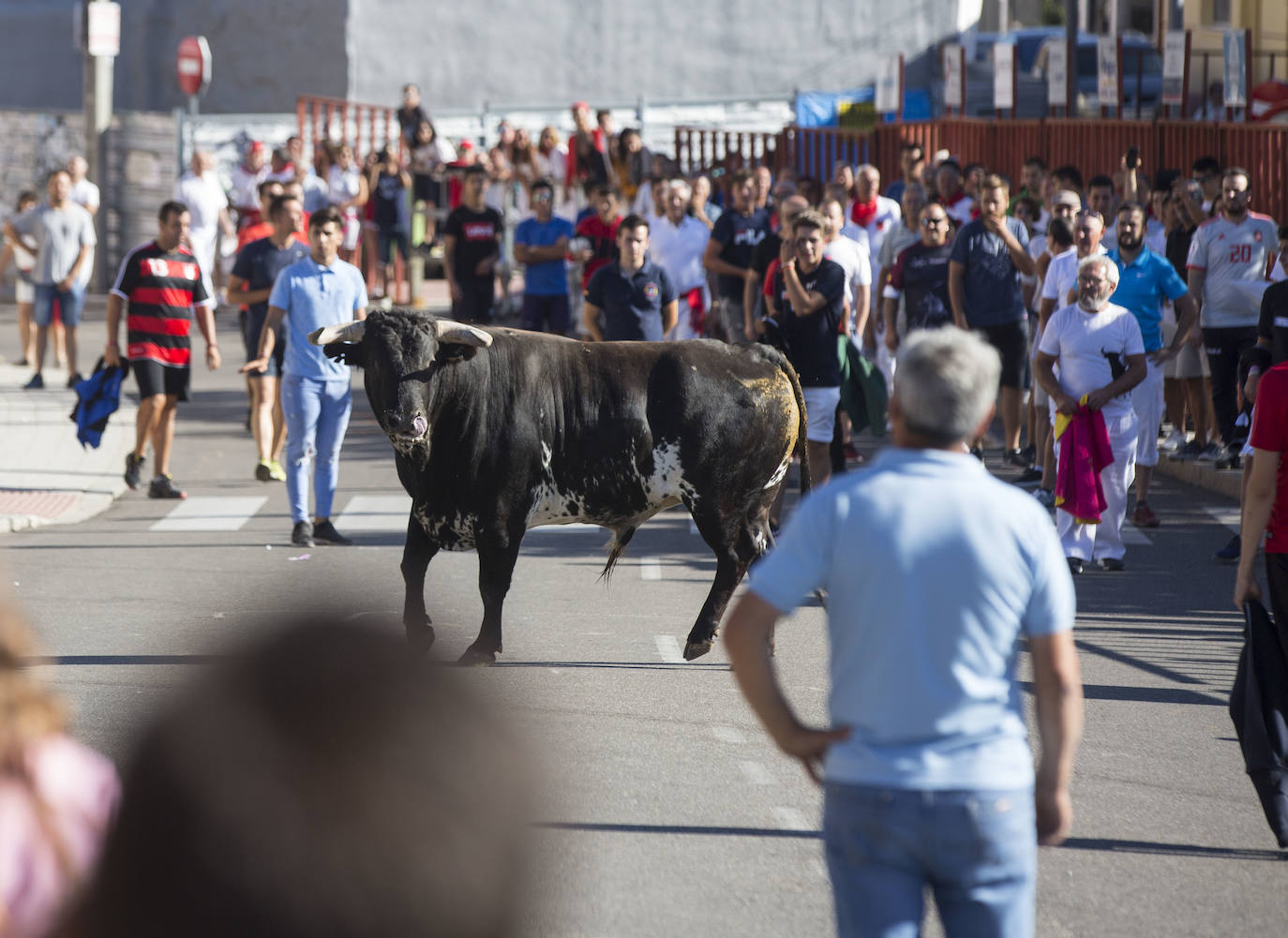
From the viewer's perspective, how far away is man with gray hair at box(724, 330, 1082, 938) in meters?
3.45

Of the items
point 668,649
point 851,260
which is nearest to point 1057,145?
point 851,260

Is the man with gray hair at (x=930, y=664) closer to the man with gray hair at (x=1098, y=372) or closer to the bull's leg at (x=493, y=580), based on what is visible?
the bull's leg at (x=493, y=580)

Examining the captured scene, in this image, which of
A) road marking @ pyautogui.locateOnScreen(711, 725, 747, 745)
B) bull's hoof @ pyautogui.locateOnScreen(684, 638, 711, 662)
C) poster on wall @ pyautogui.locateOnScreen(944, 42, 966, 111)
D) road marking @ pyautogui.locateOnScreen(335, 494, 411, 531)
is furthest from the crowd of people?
poster on wall @ pyautogui.locateOnScreen(944, 42, 966, 111)

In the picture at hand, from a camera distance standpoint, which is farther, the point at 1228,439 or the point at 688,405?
the point at 1228,439

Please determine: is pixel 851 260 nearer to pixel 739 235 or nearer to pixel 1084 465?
pixel 739 235

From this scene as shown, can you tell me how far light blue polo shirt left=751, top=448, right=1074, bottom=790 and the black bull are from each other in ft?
15.3

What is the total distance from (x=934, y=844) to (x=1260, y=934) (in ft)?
7.38

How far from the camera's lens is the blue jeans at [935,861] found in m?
3.42

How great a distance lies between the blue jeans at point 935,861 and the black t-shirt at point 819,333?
808 cm

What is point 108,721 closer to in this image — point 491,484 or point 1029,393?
point 491,484

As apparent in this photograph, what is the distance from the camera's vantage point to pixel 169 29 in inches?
1447

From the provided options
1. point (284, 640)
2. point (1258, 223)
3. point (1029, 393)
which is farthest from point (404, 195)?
point (284, 640)

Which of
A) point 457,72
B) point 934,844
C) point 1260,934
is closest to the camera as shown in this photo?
point 934,844

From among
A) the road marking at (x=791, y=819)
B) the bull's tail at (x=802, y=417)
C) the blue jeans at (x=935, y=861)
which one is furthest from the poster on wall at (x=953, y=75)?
the blue jeans at (x=935, y=861)
